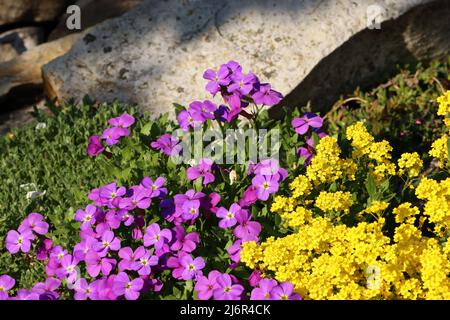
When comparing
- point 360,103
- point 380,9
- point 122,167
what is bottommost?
point 360,103

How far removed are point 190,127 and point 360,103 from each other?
80.7 inches

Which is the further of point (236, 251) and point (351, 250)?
point (236, 251)

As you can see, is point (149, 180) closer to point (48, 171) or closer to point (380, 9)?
point (48, 171)

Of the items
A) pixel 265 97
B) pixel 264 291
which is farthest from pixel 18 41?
pixel 264 291

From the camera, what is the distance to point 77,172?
14.7 feet

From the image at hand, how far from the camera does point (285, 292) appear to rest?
9.57 feet

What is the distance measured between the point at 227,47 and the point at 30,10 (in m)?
2.78

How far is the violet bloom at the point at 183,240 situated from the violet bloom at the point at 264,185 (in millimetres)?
341

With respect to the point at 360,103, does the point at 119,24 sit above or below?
above

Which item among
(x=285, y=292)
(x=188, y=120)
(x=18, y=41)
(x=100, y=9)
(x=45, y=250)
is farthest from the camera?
(x=18, y=41)

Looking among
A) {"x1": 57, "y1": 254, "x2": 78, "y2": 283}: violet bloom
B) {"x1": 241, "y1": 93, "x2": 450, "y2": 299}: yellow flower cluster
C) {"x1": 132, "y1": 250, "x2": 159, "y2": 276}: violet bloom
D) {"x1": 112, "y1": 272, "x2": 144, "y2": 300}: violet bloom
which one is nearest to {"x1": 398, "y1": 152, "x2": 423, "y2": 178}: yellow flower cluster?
{"x1": 241, "y1": 93, "x2": 450, "y2": 299}: yellow flower cluster

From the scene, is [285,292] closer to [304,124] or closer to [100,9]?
[304,124]

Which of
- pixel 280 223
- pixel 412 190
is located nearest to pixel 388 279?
pixel 280 223

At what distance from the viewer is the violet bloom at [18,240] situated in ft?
11.6
